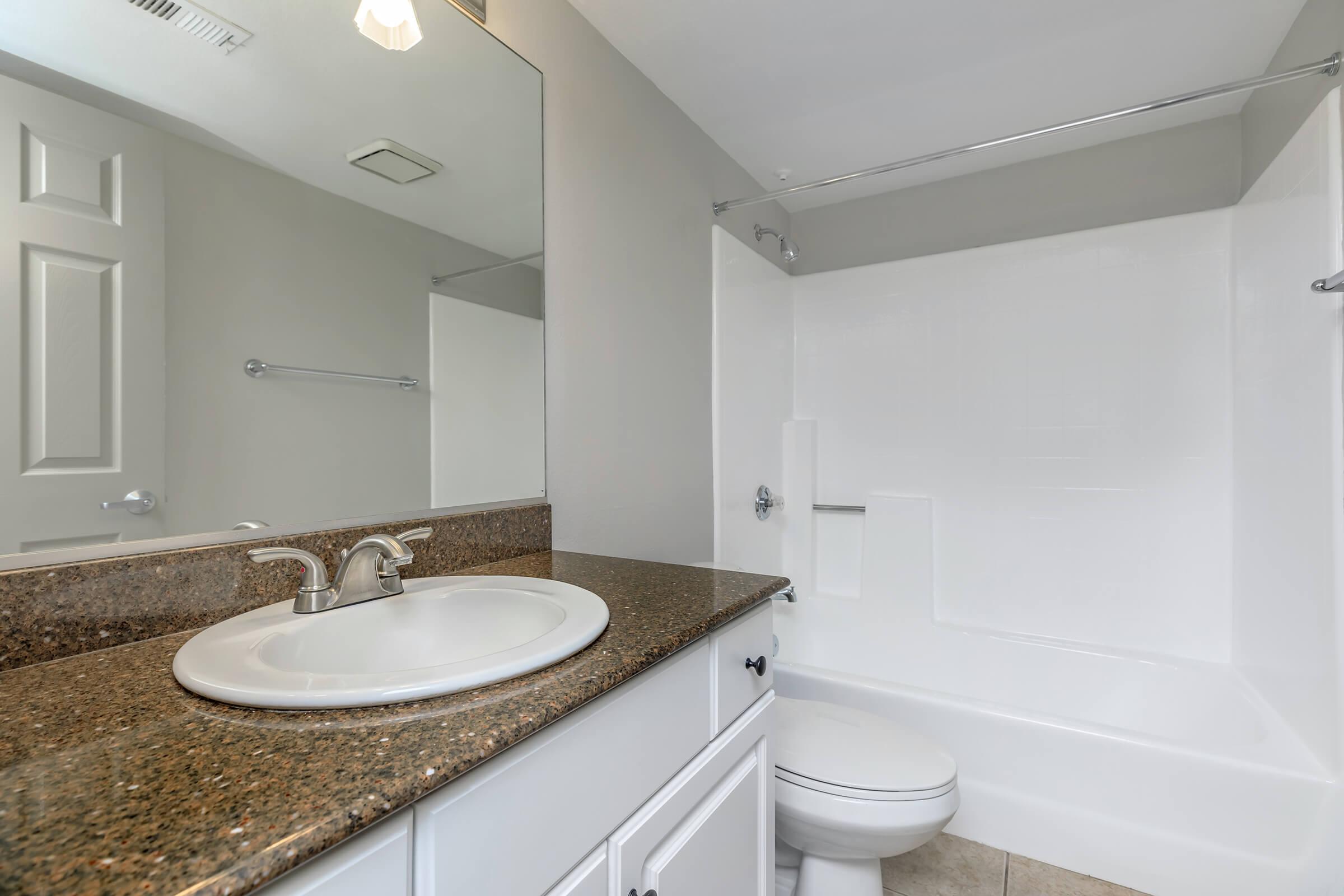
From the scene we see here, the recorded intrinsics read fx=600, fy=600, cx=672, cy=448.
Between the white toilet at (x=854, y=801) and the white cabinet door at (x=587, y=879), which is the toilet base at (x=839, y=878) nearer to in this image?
the white toilet at (x=854, y=801)

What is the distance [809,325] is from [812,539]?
3.34ft

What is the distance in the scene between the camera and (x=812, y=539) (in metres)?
2.79

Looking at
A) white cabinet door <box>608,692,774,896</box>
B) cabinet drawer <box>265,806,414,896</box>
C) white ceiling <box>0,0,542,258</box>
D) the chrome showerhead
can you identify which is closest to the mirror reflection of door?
white ceiling <box>0,0,542,258</box>

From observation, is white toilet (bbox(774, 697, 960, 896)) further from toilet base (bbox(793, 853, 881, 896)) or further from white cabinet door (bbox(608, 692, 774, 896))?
white cabinet door (bbox(608, 692, 774, 896))

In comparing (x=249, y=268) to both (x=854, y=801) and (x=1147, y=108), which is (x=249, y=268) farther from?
(x=1147, y=108)

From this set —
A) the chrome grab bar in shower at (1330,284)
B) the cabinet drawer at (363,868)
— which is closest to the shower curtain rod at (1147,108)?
the chrome grab bar in shower at (1330,284)

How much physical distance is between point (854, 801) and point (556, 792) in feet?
2.99

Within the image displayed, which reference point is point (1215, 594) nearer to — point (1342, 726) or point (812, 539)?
point (1342, 726)

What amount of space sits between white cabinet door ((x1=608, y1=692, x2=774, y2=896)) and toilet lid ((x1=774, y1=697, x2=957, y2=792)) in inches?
9.8

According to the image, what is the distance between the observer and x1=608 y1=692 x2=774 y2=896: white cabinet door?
28.4 inches

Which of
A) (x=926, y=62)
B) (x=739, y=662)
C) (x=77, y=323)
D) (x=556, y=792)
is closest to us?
(x=556, y=792)

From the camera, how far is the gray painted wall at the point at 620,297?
1.49m

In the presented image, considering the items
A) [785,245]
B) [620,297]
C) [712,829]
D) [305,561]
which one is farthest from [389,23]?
[785,245]

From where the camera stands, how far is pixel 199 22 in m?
0.85
